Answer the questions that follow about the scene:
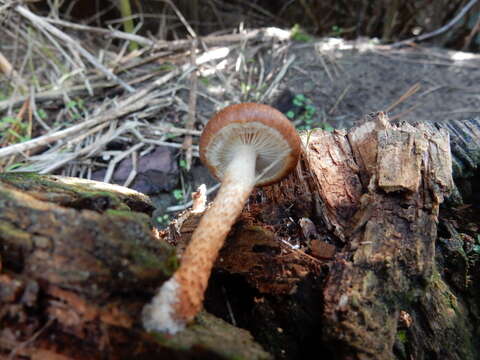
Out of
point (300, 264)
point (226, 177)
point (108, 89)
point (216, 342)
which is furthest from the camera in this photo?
point (108, 89)

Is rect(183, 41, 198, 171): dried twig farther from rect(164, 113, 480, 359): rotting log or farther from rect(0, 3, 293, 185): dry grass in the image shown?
rect(164, 113, 480, 359): rotting log

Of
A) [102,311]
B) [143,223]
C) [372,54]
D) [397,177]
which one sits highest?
[372,54]

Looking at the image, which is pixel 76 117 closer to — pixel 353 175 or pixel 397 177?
pixel 353 175

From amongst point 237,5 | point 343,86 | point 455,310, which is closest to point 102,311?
point 455,310

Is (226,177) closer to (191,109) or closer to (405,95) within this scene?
(191,109)

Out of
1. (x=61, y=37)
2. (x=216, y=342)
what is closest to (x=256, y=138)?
(x=216, y=342)

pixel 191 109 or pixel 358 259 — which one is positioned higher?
pixel 191 109
